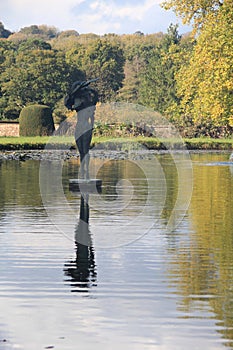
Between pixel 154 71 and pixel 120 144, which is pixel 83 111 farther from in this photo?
pixel 154 71

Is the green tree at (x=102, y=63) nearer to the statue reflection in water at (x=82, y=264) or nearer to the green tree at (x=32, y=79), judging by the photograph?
the green tree at (x=32, y=79)

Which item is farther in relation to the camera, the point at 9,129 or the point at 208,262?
the point at 9,129

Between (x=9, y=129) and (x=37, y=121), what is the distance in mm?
4531

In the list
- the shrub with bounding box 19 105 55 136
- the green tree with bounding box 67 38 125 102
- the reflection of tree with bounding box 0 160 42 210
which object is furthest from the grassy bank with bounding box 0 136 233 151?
the green tree with bounding box 67 38 125 102

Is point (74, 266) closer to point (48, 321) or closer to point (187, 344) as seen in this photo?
point (48, 321)

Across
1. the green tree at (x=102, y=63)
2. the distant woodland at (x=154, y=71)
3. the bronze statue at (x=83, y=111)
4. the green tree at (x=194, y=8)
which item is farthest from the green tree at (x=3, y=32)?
the bronze statue at (x=83, y=111)

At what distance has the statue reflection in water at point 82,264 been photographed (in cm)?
712

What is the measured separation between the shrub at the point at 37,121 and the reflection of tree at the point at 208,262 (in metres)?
36.1

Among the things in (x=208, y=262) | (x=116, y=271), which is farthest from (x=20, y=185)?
(x=116, y=271)

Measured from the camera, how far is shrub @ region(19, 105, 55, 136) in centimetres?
5022

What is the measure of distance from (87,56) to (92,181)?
6139cm

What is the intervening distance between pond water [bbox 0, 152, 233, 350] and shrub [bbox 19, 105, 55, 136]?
34484 mm

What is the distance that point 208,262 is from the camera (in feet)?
26.9

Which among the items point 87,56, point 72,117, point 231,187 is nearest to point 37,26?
point 87,56
